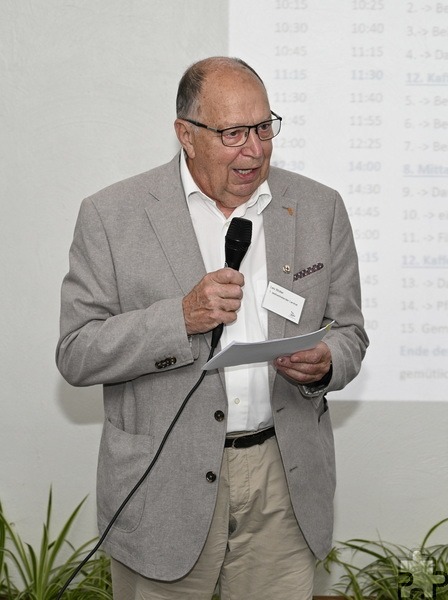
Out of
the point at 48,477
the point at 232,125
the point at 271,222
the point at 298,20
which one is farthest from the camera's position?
the point at 48,477

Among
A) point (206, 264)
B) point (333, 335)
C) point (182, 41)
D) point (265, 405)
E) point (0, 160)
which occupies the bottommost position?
point (265, 405)

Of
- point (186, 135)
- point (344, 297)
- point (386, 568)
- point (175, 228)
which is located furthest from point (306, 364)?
point (386, 568)

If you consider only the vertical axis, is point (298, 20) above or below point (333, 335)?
above

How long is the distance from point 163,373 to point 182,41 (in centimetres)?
153

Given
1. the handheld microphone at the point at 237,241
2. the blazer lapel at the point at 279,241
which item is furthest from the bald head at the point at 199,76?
the handheld microphone at the point at 237,241

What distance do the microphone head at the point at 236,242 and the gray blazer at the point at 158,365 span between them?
19cm

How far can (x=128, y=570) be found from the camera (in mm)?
2102

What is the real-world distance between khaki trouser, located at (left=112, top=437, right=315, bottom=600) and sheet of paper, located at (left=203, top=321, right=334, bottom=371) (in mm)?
330

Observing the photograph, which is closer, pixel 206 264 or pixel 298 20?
pixel 206 264

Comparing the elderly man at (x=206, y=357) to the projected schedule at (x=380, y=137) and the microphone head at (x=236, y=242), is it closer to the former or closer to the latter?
the microphone head at (x=236, y=242)

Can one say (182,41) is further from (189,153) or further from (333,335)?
(333,335)

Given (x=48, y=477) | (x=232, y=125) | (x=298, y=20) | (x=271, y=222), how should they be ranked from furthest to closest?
(x=48, y=477) → (x=298, y=20) → (x=271, y=222) → (x=232, y=125)

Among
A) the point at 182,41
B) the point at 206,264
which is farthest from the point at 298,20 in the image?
the point at 206,264

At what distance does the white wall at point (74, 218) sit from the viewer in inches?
120
